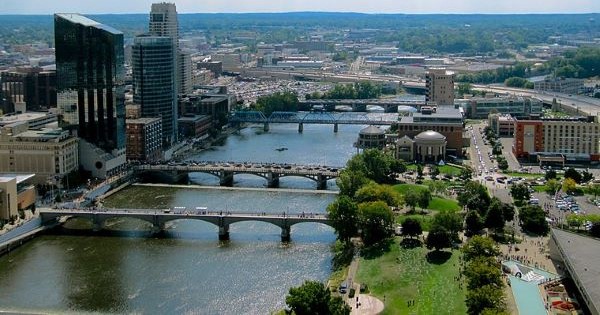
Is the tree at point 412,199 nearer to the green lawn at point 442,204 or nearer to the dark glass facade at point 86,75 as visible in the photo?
the green lawn at point 442,204

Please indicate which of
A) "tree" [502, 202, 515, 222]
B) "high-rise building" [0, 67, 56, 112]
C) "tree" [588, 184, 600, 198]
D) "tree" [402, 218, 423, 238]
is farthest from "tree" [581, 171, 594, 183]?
"high-rise building" [0, 67, 56, 112]

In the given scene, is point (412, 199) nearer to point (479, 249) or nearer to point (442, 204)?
point (442, 204)

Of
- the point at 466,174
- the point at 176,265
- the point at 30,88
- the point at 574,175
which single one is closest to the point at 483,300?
the point at 176,265

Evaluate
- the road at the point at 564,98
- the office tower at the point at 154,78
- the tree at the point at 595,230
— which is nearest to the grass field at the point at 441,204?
the tree at the point at 595,230

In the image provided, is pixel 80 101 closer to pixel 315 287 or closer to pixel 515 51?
pixel 315 287

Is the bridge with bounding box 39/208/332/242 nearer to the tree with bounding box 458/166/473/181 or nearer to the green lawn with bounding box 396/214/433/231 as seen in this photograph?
the green lawn with bounding box 396/214/433/231

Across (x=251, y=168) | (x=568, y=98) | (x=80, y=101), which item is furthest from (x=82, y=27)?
(x=568, y=98)
